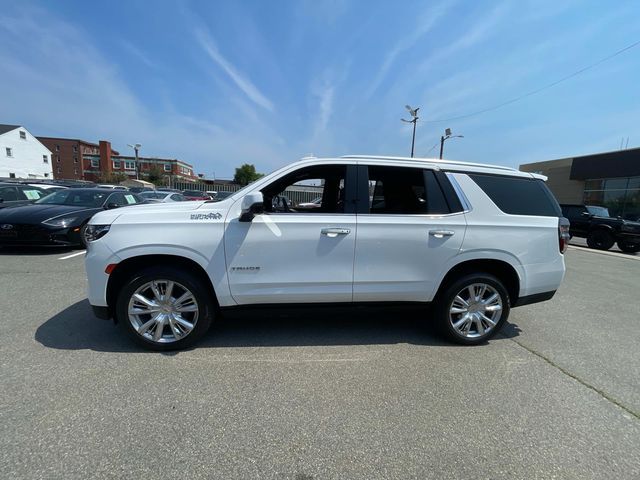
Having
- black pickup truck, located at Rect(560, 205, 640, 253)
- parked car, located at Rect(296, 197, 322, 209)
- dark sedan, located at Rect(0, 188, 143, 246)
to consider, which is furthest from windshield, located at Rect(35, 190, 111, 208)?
black pickup truck, located at Rect(560, 205, 640, 253)

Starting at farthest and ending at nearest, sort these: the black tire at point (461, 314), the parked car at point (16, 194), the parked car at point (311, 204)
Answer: the parked car at point (16, 194) → the parked car at point (311, 204) → the black tire at point (461, 314)

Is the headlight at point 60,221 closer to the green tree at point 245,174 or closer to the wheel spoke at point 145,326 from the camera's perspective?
the wheel spoke at point 145,326

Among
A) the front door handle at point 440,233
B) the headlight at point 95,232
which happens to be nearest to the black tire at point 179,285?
the headlight at point 95,232

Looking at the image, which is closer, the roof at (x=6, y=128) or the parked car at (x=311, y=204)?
the parked car at (x=311, y=204)

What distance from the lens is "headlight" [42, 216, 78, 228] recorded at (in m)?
6.76

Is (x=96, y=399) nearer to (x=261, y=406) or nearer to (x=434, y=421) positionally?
(x=261, y=406)

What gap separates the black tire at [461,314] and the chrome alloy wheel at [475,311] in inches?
0.4

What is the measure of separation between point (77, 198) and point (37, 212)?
1.25m

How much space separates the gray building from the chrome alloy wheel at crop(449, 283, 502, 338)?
860 inches

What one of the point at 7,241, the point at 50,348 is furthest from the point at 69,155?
the point at 50,348

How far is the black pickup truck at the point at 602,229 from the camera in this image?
11.8 metres

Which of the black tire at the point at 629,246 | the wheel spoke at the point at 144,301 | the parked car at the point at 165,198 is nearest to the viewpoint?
the wheel spoke at the point at 144,301

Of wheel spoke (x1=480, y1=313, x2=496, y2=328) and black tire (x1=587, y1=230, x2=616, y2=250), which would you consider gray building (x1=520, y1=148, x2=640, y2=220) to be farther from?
wheel spoke (x1=480, y1=313, x2=496, y2=328)

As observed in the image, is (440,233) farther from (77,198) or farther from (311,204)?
(77,198)
